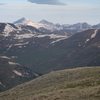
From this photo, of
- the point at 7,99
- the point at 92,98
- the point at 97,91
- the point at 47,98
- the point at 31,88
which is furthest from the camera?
the point at 31,88

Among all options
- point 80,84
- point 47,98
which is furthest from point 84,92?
point 80,84

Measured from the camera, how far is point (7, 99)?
83.0 meters

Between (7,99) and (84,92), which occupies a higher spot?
(84,92)

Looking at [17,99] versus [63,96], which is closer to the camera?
[63,96]

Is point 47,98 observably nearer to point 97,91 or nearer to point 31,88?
point 97,91

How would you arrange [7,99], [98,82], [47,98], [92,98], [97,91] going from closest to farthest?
[92,98] < [97,91] < [47,98] < [98,82] < [7,99]

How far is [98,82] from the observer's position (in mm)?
71688

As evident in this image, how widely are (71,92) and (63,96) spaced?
379 centimetres

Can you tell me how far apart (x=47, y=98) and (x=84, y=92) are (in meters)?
7.19

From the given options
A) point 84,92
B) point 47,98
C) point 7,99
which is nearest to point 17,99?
point 7,99

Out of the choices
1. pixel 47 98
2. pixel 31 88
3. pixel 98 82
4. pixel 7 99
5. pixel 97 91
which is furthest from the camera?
pixel 31 88

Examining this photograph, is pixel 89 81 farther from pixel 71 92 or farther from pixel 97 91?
pixel 97 91

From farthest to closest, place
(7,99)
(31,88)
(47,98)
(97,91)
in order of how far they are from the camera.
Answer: (31,88)
(7,99)
(47,98)
(97,91)

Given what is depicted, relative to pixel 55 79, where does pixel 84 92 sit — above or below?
above
